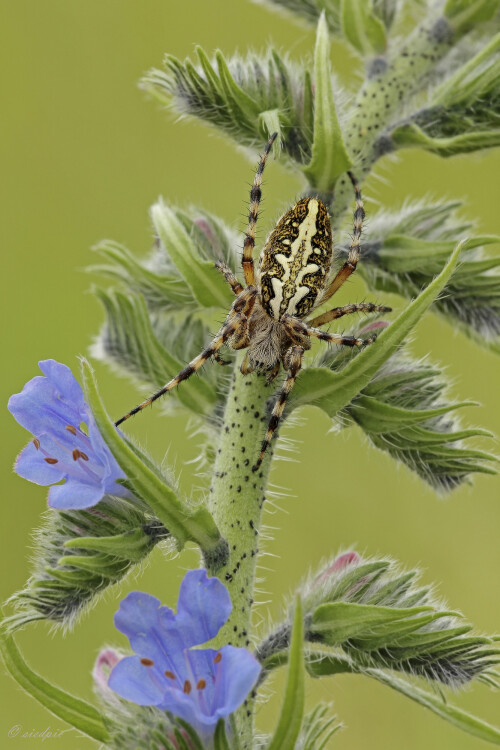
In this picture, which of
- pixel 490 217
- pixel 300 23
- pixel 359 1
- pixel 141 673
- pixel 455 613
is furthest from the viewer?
pixel 490 217

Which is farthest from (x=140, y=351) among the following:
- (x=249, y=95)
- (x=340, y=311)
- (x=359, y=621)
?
(x=359, y=621)

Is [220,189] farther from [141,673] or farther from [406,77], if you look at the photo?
[141,673]

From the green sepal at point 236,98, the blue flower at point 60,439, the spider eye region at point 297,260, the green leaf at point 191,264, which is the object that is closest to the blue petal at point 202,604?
the blue flower at point 60,439

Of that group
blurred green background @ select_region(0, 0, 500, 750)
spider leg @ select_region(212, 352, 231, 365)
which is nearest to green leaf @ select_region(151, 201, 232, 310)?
spider leg @ select_region(212, 352, 231, 365)

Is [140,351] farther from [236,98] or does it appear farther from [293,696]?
[293,696]

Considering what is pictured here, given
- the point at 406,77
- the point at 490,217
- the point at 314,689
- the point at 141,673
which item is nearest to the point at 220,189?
the point at 490,217

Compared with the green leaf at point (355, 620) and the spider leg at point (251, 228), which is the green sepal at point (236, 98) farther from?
the green leaf at point (355, 620)

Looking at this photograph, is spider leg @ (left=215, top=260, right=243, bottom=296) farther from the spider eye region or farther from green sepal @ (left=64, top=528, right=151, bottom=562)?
green sepal @ (left=64, top=528, right=151, bottom=562)
